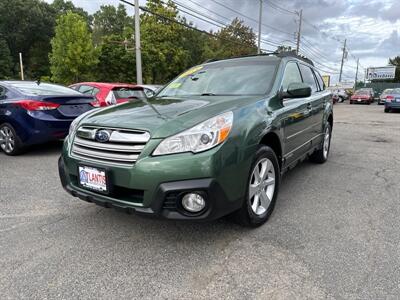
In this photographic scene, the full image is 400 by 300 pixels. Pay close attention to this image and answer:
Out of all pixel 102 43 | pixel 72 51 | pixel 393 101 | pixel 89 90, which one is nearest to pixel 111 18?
pixel 102 43

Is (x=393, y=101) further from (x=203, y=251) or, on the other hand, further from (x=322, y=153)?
(x=203, y=251)

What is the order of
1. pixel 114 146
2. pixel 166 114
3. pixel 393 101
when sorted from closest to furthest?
pixel 114 146
pixel 166 114
pixel 393 101

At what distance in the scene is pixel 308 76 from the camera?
483 cm

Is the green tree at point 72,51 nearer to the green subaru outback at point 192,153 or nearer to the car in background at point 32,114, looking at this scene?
the car in background at point 32,114

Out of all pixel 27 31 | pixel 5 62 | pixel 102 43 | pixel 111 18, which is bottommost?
pixel 5 62

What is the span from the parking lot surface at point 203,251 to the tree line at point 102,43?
15269 mm

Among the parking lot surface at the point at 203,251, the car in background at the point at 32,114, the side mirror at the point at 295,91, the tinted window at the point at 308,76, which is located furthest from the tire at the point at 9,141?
the tinted window at the point at 308,76

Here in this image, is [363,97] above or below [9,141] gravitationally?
below

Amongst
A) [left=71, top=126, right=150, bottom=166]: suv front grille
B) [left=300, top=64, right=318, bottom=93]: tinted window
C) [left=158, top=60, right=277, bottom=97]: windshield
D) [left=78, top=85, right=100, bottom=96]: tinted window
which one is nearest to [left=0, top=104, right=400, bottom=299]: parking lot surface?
[left=71, top=126, right=150, bottom=166]: suv front grille

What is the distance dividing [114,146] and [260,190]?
55.6 inches

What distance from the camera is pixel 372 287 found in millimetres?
2189

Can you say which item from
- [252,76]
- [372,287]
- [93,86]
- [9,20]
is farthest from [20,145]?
[9,20]

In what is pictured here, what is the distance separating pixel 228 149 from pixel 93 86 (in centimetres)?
653

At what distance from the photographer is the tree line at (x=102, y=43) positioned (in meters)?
25.2
